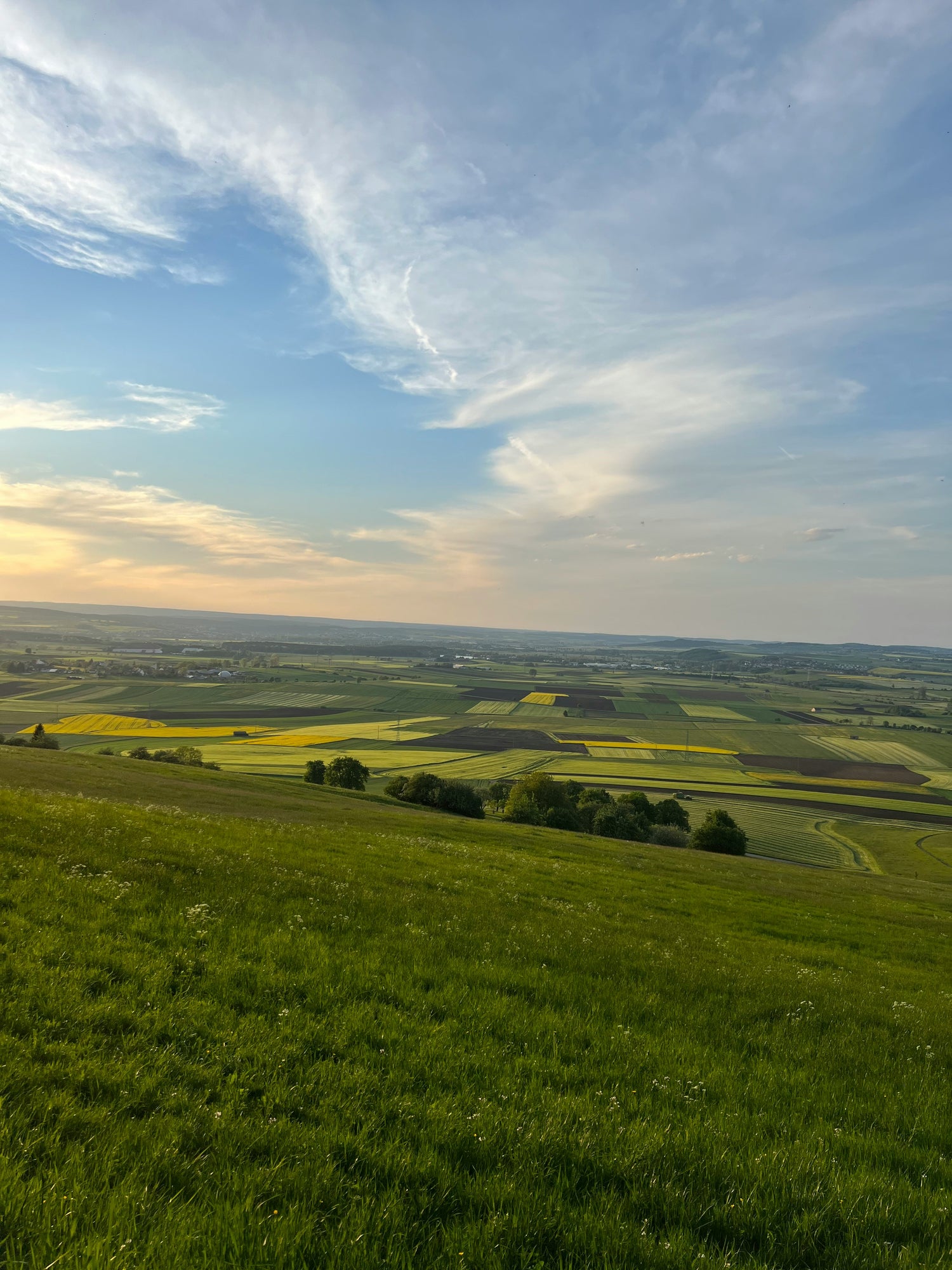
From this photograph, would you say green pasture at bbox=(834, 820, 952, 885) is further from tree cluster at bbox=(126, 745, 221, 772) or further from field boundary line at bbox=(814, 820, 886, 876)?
tree cluster at bbox=(126, 745, 221, 772)

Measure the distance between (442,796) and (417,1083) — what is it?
63813mm

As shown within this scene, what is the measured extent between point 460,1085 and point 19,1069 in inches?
175

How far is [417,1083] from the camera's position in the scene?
6.66m

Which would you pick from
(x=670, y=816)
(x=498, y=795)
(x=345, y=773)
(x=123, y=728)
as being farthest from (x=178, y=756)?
(x=670, y=816)

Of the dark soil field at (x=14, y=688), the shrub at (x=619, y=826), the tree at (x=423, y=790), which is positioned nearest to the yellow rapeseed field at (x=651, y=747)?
the shrub at (x=619, y=826)

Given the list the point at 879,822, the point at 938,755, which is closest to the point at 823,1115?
the point at 879,822

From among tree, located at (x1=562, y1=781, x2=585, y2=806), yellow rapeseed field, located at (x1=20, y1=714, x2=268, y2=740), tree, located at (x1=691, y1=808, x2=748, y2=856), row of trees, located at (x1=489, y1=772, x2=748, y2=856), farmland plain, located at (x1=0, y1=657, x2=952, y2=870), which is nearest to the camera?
tree, located at (x1=691, y1=808, x2=748, y2=856)

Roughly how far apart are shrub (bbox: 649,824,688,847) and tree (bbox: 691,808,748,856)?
1.15 metres

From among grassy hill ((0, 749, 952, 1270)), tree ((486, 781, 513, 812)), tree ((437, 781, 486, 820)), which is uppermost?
grassy hill ((0, 749, 952, 1270))

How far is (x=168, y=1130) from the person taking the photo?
5145mm

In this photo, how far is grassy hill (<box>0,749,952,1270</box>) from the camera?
4.42 m

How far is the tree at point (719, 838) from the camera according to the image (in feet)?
222

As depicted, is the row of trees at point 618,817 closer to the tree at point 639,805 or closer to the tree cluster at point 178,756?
the tree at point 639,805

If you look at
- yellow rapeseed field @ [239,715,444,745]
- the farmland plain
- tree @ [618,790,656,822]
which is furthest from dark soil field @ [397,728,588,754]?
tree @ [618,790,656,822]
